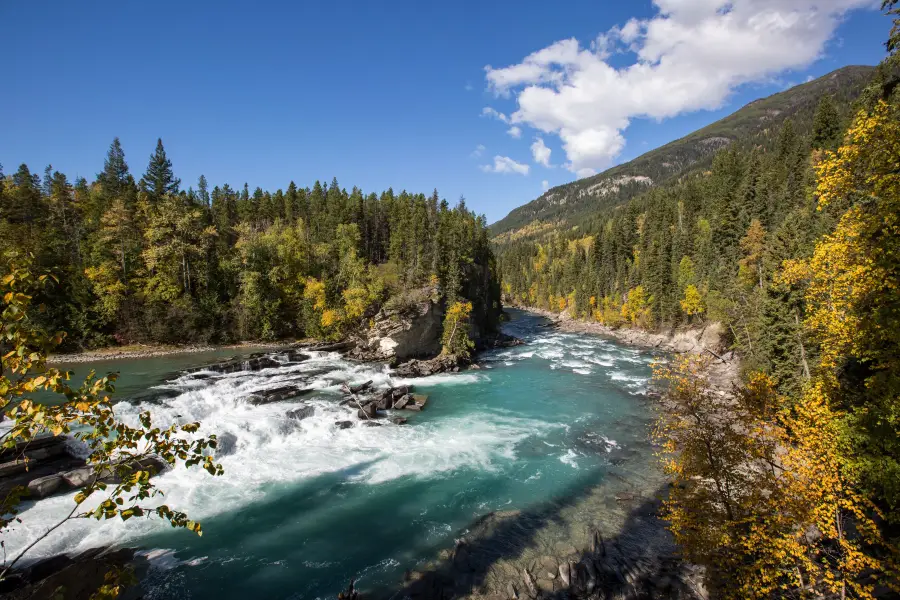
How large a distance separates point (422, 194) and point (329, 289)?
125 ft

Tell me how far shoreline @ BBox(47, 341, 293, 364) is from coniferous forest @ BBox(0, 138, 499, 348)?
58.3 inches

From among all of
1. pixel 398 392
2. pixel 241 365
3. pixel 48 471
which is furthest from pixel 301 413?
pixel 241 365

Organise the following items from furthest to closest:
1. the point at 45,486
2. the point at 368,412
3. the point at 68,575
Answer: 1. the point at 368,412
2. the point at 45,486
3. the point at 68,575

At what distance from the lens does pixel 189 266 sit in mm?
55781

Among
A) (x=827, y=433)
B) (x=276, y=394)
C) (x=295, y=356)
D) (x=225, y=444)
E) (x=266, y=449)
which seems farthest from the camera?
(x=295, y=356)

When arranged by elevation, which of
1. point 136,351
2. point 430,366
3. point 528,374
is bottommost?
point 528,374

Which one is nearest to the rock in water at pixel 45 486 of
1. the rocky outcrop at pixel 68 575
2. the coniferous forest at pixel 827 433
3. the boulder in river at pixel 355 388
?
the rocky outcrop at pixel 68 575

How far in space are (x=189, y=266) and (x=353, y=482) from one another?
48.7m

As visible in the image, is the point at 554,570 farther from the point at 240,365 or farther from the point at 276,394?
the point at 240,365

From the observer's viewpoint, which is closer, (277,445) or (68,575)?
(68,575)

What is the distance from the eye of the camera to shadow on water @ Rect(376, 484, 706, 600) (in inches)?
539

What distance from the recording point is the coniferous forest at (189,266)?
4762 centimetres

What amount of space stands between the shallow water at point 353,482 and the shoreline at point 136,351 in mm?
8388

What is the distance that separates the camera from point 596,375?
43.6 metres
